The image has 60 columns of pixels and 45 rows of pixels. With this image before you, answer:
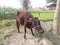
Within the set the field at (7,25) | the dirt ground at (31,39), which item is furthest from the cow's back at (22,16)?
the field at (7,25)

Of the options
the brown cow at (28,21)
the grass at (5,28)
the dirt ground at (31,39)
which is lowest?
the dirt ground at (31,39)

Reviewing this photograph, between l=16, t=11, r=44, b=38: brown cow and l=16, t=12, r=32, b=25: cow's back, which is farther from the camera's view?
l=16, t=12, r=32, b=25: cow's back

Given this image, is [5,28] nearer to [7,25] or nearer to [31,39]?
[7,25]

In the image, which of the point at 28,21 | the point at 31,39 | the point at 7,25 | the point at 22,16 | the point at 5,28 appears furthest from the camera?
the point at 7,25

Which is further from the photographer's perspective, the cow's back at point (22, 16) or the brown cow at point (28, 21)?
the cow's back at point (22, 16)

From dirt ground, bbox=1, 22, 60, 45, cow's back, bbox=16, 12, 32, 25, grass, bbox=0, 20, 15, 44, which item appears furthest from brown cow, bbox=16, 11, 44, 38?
grass, bbox=0, 20, 15, 44

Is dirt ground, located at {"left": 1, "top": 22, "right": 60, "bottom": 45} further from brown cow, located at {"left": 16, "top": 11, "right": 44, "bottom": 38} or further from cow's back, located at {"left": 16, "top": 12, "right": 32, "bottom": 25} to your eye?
cow's back, located at {"left": 16, "top": 12, "right": 32, "bottom": 25}

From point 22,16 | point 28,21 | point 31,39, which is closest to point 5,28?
point 22,16

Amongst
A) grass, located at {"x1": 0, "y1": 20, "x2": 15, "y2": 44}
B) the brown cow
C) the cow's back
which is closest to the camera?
the brown cow

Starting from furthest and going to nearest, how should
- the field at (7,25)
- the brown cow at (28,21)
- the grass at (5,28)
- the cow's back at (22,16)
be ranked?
the field at (7,25), the grass at (5,28), the cow's back at (22,16), the brown cow at (28,21)

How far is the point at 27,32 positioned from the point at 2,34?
4.12 ft

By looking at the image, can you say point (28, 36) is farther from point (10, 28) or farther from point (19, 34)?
point (10, 28)

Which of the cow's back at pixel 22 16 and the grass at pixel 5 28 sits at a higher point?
the cow's back at pixel 22 16

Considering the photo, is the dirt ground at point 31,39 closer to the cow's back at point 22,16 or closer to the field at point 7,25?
the field at point 7,25
